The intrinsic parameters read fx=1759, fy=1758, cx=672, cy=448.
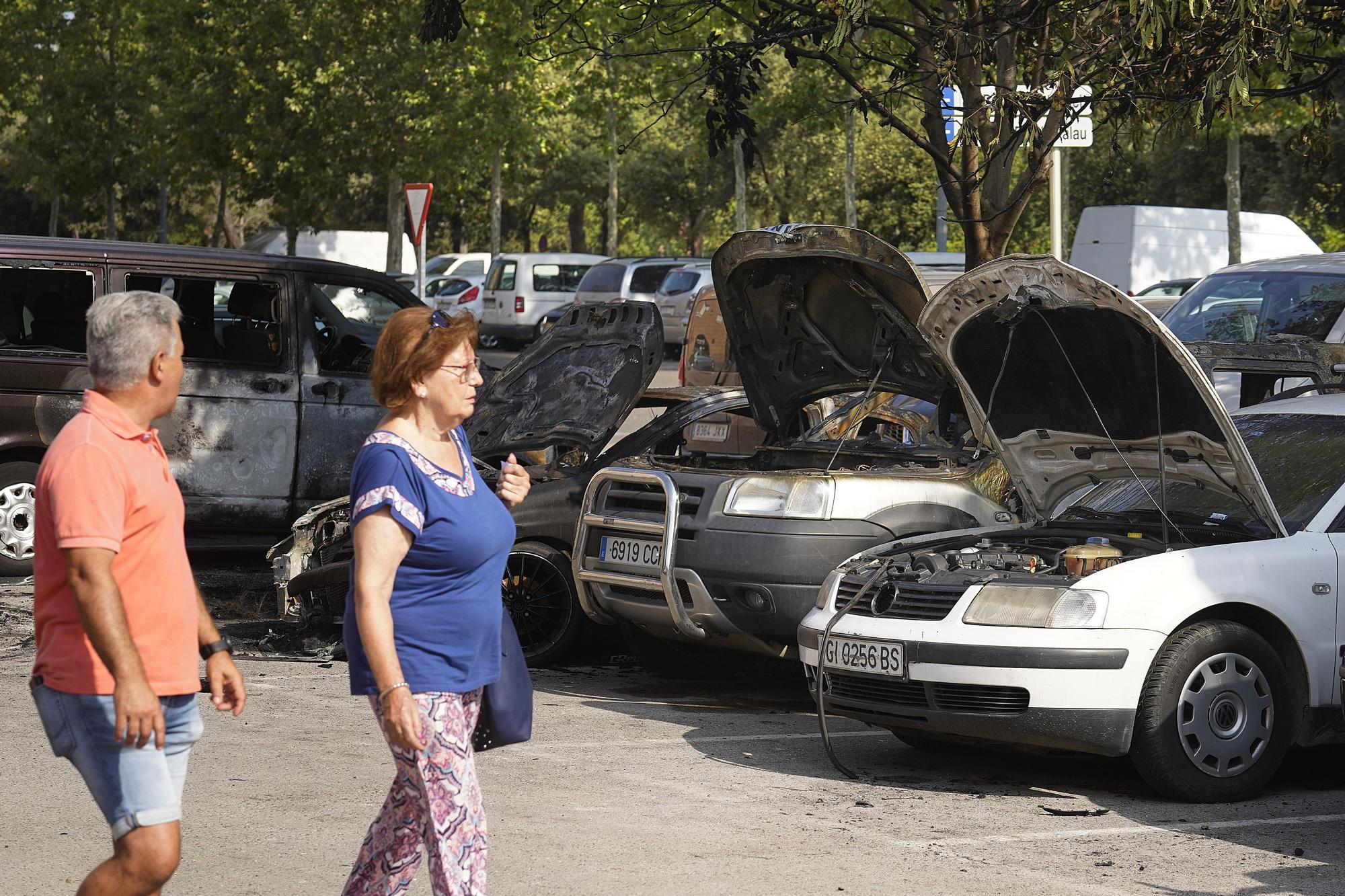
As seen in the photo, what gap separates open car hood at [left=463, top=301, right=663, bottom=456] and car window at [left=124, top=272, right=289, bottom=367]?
183cm

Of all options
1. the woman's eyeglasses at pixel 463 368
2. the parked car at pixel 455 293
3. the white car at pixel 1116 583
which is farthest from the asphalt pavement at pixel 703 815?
the parked car at pixel 455 293

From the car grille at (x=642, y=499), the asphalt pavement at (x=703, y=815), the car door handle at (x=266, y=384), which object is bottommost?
the asphalt pavement at (x=703, y=815)

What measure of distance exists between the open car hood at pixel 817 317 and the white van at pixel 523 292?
26865 millimetres

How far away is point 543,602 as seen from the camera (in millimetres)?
9141

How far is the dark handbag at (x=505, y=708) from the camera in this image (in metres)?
4.23

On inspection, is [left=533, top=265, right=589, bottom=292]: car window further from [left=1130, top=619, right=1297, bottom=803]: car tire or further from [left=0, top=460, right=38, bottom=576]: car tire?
[left=1130, top=619, right=1297, bottom=803]: car tire

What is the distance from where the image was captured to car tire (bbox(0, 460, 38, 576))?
1104cm

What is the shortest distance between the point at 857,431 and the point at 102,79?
42412 millimetres

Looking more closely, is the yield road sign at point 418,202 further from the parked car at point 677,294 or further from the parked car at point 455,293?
the parked car at point 455,293

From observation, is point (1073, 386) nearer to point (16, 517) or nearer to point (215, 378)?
point (215, 378)

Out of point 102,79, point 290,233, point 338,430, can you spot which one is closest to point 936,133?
point 338,430

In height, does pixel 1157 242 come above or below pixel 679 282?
above

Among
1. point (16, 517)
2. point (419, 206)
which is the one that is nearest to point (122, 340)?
point (16, 517)

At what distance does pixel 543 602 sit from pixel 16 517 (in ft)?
13.4
